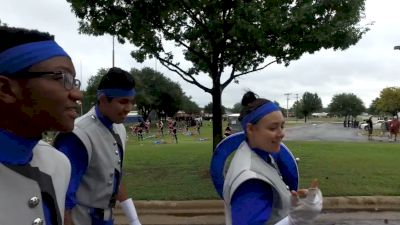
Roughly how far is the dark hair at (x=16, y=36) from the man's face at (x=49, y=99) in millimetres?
104

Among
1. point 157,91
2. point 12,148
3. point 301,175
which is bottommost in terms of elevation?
point 301,175

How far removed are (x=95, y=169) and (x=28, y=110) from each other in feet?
5.02

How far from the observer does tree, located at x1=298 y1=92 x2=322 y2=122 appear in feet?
380

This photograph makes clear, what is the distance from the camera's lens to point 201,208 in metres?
8.05

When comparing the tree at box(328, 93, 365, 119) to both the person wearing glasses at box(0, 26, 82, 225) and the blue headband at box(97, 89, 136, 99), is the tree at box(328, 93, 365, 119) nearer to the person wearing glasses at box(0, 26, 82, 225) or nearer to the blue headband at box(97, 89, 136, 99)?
the blue headband at box(97, 89, 136, 99)

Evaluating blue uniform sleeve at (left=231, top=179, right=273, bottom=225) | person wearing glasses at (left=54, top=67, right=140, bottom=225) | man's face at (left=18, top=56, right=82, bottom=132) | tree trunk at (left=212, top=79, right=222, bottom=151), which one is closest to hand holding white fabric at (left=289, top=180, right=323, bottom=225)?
blue uniform sleeve at (left=231, top=179, right=273, bottom=225)

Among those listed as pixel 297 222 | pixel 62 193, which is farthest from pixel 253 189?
pixel 62 193

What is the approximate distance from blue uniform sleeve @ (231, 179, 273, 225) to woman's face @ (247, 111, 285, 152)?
0.94 feet

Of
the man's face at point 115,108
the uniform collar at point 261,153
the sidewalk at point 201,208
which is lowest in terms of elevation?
the sidewalk at point 201,208

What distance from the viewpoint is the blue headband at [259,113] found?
2.61 m

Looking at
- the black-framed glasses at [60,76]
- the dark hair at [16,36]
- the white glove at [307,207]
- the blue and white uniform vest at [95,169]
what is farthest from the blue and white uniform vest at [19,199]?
the blue and white uniform vest at [95,169]

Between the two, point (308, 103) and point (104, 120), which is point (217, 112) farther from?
point (308, 103)

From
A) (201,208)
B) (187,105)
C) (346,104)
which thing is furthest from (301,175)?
(346,104)

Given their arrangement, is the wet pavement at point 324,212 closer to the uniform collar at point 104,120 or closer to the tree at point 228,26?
the tree at point 228,26
